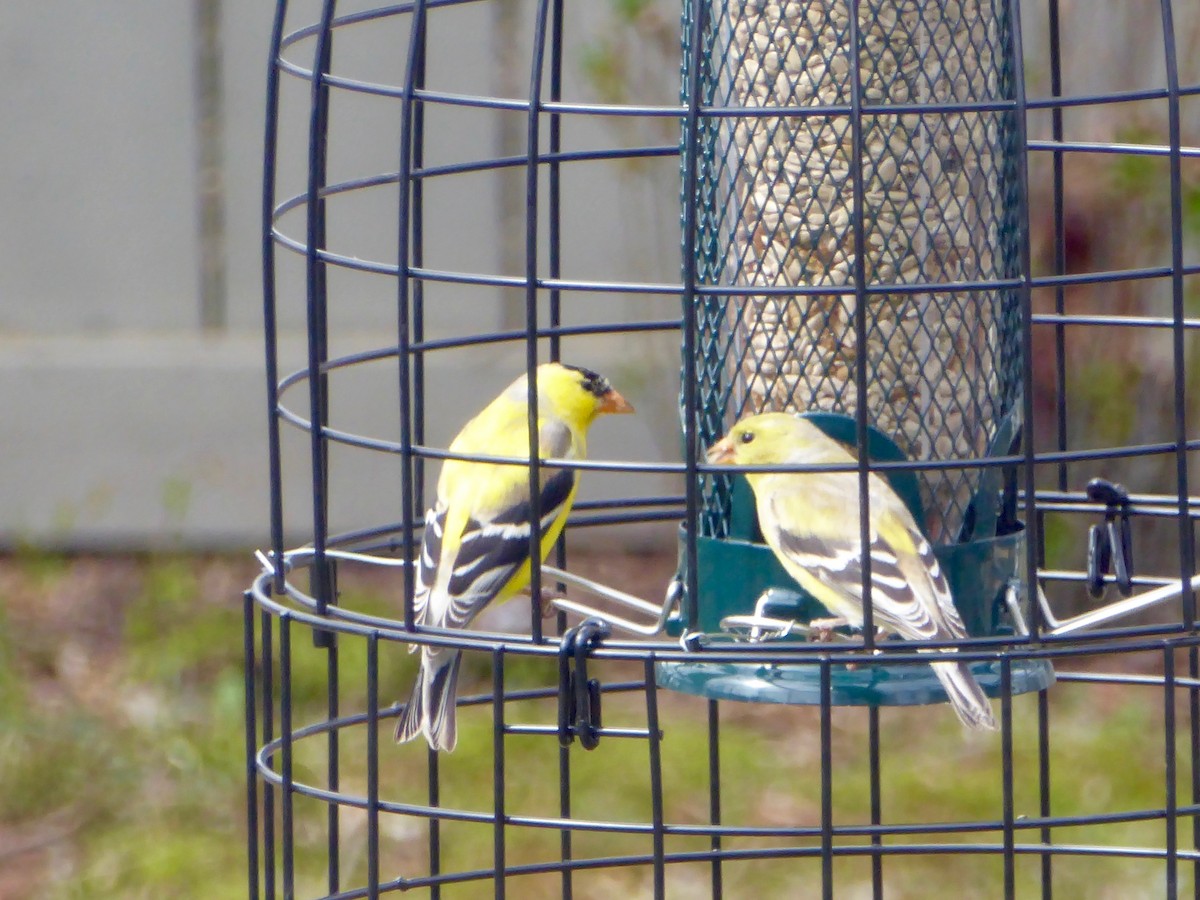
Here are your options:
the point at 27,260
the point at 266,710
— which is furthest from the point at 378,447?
the point at 27,260

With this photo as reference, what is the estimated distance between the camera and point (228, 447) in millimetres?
8398

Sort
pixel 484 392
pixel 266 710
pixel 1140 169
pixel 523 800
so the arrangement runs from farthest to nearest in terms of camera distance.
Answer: pixel 484 392 < pixel 1140 169 < pixel 523 800 < pixel 266 710

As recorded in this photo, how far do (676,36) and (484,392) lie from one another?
1.77m

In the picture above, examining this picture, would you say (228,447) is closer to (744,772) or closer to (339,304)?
(339,304)

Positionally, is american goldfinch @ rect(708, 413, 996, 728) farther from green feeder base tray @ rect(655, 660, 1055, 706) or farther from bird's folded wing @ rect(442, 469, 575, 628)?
bird's folded wing @ rect(442, 469, 575, 628)

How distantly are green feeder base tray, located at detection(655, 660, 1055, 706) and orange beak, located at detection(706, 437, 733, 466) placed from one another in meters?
0.37

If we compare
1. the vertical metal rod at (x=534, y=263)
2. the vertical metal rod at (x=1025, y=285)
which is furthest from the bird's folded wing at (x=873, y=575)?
the vertical metal rod at (x=534, y=263)

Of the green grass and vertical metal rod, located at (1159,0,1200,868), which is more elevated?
vertical metal rod, located at (1159,0,1200,868)

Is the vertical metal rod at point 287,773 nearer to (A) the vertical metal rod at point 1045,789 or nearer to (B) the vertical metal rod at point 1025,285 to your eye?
(B) the vertical metal rod at point 1025,285

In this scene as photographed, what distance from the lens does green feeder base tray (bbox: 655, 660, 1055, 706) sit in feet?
10.3

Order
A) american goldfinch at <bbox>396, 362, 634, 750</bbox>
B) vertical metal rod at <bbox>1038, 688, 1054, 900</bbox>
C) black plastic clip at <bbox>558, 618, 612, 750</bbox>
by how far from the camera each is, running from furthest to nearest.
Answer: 1. vertical metal rod at <bbox>1038, 688, 1054, 900</bbox>
2. american goldfinch at <bbox>396, 362, 634, 750</bbox>
3. black plastic clip at <bbox>558, 618, 612, 750</bbox>

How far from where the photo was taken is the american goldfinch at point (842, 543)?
3109 mm

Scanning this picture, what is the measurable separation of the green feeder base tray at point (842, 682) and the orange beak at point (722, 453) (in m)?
0.37

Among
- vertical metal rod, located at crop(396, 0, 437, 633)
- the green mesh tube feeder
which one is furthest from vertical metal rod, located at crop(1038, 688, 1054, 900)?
vertical metal rod, located at crop(396, 0, 437, 633)
